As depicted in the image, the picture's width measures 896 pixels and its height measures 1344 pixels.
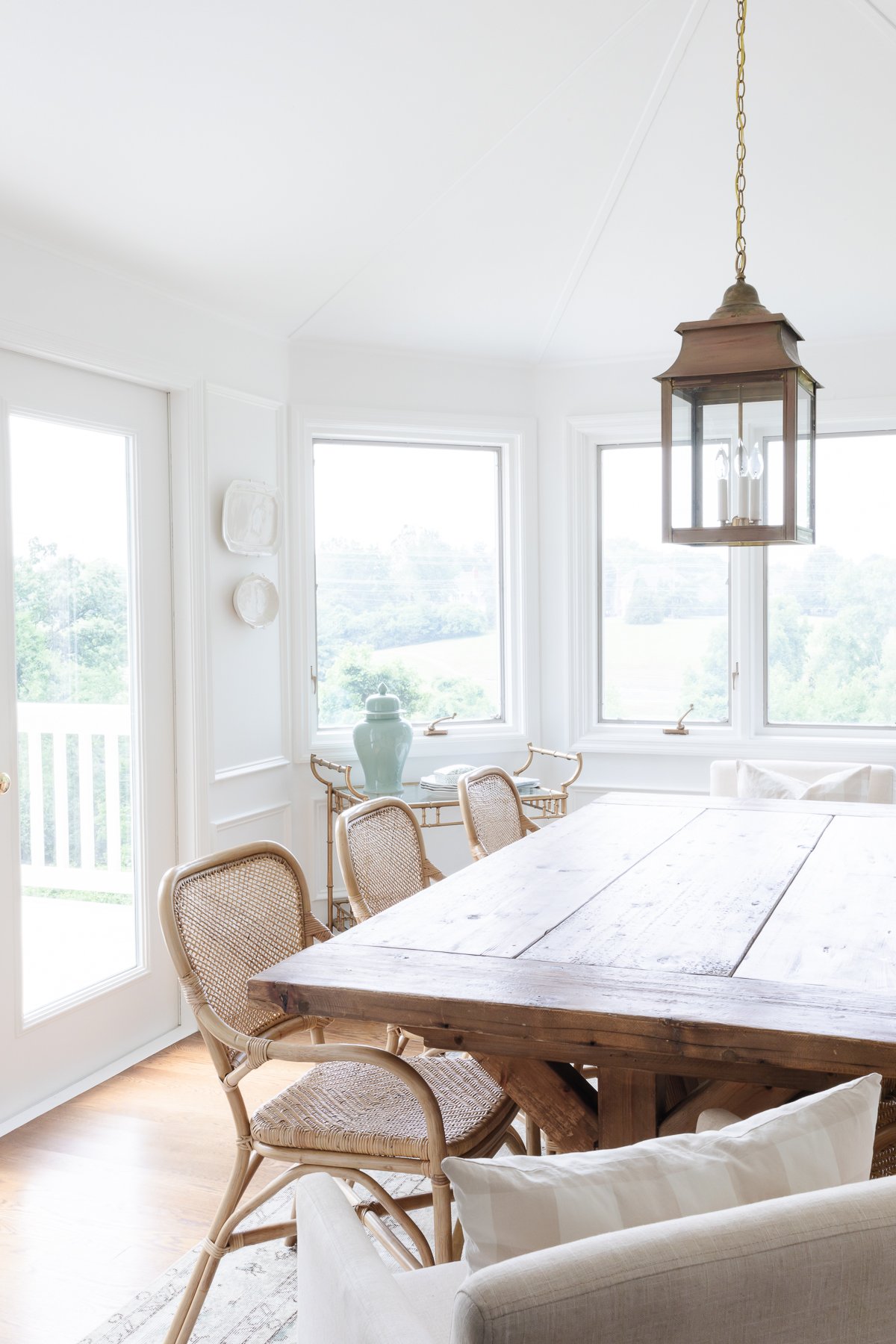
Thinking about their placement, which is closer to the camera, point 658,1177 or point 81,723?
point 658,1177

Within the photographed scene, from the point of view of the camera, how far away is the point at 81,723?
3488 millimetres

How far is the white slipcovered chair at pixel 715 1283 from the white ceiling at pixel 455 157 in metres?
2.49

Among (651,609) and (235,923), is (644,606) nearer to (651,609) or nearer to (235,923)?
(651,609)

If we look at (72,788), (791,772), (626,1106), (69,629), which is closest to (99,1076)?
(72,788)

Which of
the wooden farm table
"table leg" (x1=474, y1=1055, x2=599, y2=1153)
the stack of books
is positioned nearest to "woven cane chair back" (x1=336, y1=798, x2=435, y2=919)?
the wooden farm table

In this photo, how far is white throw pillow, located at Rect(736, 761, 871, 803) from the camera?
3.82 meters

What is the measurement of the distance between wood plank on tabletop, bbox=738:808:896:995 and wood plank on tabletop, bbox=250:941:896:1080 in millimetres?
73

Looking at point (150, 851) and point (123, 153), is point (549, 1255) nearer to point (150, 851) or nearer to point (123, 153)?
point (123, 153)

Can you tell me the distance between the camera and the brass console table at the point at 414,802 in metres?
4.25

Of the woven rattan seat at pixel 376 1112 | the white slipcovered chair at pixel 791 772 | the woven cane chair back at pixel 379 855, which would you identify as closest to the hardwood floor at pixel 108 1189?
the woven rattan seat at pixel 376 1112

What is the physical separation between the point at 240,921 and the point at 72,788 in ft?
4.46

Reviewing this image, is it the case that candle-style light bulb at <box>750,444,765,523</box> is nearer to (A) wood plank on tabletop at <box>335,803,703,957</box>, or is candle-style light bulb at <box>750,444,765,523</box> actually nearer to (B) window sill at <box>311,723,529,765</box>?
(A) wood plank on tabletop at <box>335,803,703,957</box>

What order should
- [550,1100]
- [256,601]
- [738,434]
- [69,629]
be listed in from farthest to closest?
[256,601] < [69,629] < [738,434] < [550,1100]

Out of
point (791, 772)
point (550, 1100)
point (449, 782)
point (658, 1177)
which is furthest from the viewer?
point (449, 782)
